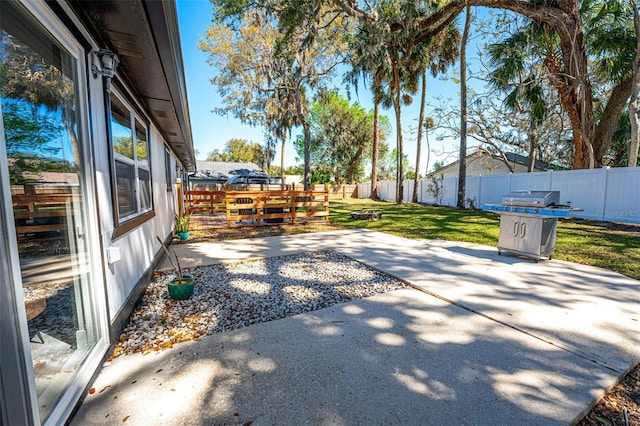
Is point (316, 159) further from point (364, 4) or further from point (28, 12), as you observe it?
point (28, 12)

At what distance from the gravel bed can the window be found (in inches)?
41.0

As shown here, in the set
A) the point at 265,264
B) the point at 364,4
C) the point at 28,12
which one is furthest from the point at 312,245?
the point at 364,4

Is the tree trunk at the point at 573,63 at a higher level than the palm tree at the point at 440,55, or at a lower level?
lower

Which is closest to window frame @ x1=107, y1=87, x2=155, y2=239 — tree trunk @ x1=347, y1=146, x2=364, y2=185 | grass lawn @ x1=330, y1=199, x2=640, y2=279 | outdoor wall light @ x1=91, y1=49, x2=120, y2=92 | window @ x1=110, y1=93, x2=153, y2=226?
window @ x1=110, y1=93, x2=153, y2=226

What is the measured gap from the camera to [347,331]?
258 centimetres

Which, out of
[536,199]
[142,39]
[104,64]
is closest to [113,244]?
[104,64]

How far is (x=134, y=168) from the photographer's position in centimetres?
364

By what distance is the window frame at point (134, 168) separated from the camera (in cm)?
258

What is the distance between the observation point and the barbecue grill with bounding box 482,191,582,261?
14.8ft

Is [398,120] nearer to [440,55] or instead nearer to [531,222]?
[440,55]

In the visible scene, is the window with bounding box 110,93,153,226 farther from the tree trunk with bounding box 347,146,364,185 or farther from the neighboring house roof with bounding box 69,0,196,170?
the tree trunk with bounding box 347,146,364,185

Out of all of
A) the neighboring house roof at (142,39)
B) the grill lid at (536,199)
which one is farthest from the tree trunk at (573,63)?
the neighboring house roof at (142,39)

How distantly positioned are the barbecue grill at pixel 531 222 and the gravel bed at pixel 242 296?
9.00ft

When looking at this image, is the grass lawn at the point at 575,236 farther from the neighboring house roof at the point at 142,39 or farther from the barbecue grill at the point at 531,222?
the neighboring house roof at the point at 142,39
